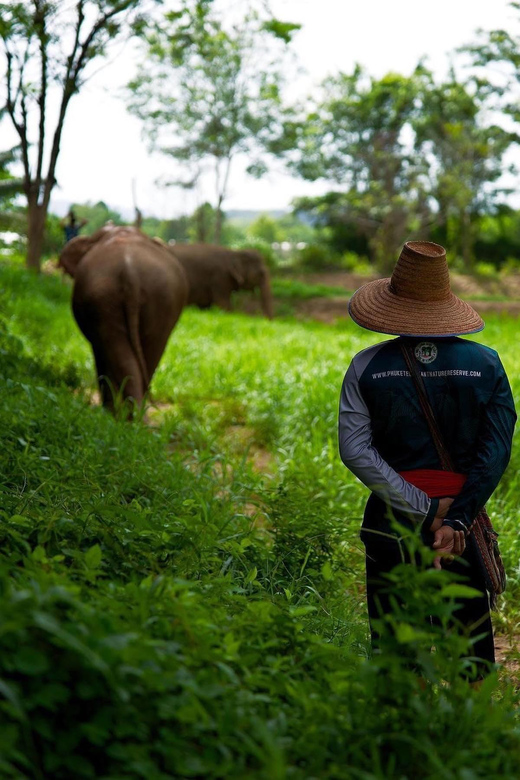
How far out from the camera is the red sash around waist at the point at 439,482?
121 inches

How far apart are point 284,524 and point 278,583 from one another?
422 millimetres

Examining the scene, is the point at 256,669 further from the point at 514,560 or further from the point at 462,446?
the point at 514,560

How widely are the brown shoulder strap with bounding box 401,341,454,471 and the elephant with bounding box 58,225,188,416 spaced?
367 centimetres

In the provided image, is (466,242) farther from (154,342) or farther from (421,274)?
(421,274)

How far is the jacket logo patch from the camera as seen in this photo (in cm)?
306

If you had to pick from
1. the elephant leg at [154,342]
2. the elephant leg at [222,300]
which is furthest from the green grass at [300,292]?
the elephant leg at [154,342]

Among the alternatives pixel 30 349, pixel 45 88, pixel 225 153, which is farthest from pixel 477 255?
pixel 30 349

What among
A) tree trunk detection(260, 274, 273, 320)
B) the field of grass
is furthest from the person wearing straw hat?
tree trunk detection(260, 274, 273, 320)

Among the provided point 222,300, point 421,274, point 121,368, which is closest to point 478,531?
point 421,274

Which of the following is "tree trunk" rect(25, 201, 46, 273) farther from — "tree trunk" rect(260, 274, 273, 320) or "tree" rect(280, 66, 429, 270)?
"tree" rect(280, 66, 429, 270)

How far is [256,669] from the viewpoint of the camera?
2166mm

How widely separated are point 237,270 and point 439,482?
17.0 m

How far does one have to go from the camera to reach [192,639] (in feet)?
6.75

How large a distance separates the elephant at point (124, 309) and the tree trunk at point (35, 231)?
31.9ft
